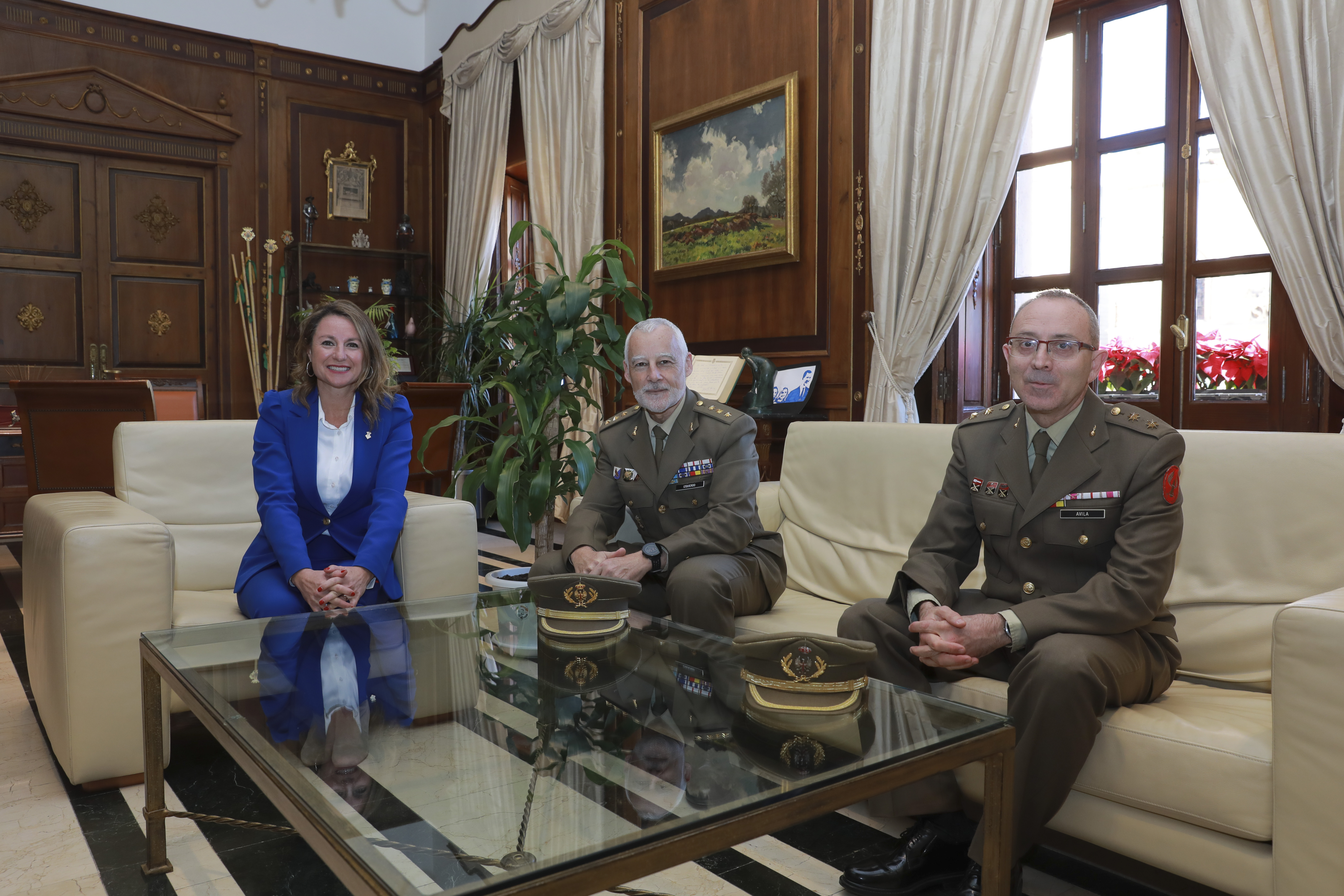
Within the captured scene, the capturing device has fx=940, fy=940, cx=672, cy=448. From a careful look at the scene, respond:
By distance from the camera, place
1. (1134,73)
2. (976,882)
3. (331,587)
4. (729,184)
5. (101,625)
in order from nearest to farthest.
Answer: (976,882)
(101,625)
(331,587)
(1134,73)
(729,184)

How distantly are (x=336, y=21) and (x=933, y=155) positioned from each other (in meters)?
5.45

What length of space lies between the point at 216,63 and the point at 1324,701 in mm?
7423

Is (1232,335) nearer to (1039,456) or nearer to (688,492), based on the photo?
(1039,456)

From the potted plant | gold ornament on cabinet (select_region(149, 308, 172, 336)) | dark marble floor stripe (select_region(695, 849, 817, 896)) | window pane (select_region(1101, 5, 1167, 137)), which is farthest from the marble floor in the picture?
gold ornament on cabinet (select_region(149, 308, 172, 336))

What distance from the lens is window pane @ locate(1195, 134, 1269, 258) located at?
3020 millimetres

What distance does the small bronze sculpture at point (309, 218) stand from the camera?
22.5ft

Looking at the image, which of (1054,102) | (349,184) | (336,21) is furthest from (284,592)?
(336,21)

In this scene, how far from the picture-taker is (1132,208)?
3.33 metres

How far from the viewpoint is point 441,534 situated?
250 centimetres

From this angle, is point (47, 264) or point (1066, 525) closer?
point (1066, 525)

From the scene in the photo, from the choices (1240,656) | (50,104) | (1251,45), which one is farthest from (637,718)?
(50,104)

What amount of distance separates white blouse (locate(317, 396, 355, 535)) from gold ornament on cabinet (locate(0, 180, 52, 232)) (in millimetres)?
5073

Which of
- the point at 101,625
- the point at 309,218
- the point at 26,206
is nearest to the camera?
the point at 101,625

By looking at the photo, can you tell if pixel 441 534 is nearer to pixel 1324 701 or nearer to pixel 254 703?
pixel 254 703
